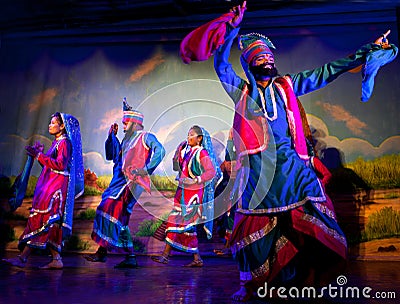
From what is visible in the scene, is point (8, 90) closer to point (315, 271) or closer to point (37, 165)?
point (37, 165)

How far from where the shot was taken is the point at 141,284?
304 centimetres

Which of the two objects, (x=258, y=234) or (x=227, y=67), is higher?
(x=227, y=67)

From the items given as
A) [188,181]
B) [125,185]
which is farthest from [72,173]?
[188,181]

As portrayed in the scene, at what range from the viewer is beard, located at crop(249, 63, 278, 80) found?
2.51 metres

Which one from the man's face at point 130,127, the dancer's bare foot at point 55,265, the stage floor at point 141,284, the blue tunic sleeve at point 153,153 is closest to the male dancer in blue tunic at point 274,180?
the stage floor at point 141,284

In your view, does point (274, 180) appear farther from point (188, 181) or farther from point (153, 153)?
point (153, 153)

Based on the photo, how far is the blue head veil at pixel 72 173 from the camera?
4152mm

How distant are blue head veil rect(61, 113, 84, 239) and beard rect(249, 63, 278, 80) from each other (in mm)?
2338

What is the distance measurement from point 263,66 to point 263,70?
25 mm

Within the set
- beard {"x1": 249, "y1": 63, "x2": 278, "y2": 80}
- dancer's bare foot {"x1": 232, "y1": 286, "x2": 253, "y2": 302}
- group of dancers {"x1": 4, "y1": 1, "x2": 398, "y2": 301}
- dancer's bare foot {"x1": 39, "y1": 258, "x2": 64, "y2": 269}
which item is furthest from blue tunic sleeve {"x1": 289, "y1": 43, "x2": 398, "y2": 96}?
dancer's bare foot {"x1": 39, "y1": 258, "x2": 64, "y2": 269}

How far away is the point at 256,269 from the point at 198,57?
116 centimetres

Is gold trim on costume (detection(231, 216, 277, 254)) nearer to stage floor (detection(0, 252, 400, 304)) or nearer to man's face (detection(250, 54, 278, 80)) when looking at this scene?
stage floor (detection(0, 252, 400, 304))

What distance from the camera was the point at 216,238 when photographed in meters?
5.52

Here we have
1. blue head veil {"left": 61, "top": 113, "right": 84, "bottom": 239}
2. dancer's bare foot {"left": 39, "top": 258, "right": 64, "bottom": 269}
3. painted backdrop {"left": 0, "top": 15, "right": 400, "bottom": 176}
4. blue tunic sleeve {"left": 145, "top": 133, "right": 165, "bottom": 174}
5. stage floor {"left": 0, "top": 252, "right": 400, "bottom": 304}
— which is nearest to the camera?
stage floor {"left": 0, "top": 252, "right": 400, "bottom": 304}
